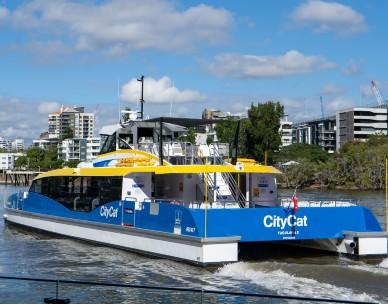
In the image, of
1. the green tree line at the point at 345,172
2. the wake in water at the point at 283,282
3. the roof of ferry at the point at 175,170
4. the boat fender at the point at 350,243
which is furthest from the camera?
the green tree line at the point at 345,172

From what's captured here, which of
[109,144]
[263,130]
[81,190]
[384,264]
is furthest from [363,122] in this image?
[384,264]

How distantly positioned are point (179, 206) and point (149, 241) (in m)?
1.97

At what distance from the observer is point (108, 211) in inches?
805

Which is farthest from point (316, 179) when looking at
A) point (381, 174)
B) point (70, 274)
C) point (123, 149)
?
point (70, 274)

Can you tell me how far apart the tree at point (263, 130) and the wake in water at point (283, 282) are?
55.8 m

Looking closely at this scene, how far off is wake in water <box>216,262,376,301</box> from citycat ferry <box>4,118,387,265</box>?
1.76ft

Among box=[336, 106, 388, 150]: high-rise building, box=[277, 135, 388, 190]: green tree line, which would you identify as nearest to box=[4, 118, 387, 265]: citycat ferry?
box=[277, 135, 388, 190]: green tree line

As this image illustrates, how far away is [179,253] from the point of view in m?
17.1

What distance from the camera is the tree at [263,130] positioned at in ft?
243

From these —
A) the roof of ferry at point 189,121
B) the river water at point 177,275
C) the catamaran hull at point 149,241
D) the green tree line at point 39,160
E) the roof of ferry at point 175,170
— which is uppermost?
the green tree line at point 39,160

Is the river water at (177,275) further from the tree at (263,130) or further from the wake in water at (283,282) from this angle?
the tree at (263,130)

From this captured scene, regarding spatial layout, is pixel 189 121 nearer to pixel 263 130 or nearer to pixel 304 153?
pixel 263 130

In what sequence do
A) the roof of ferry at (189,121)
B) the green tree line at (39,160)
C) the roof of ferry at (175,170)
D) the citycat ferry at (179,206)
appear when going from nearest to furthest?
the citycat ferry at (179,206), the roof of ferry at (175,170), the roof of ferry at (189,121), the green tree line at (39,160)

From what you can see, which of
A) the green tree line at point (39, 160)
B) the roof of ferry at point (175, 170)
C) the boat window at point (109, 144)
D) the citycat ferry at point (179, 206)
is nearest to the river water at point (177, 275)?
the citycat ferry at point (179, 206)
